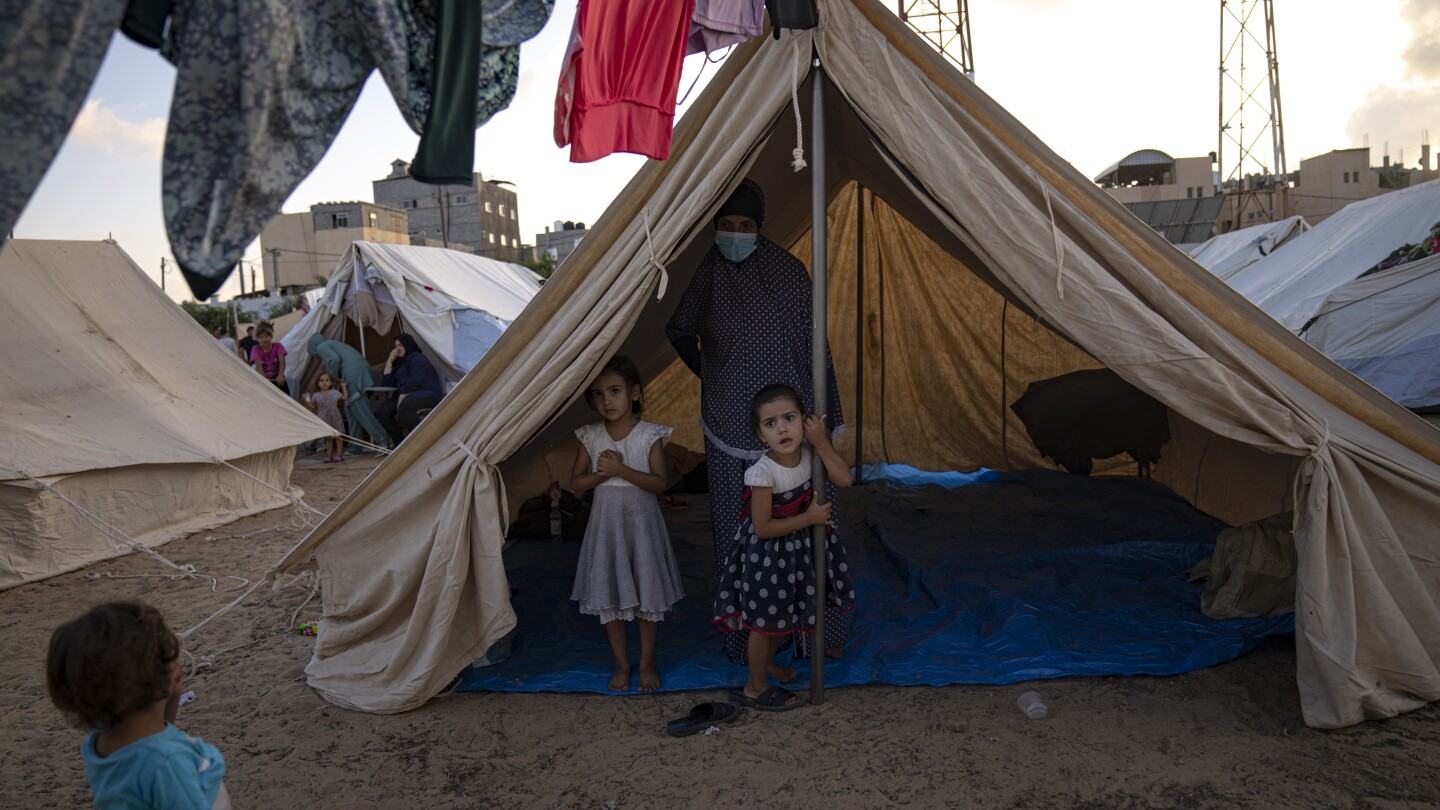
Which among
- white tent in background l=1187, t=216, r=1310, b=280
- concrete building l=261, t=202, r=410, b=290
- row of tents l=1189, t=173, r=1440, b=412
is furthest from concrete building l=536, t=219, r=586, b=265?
row of tents l=1189, t=173, r=1440, b=412

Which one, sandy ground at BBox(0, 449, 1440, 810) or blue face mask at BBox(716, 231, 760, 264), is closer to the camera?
sandy ground at BBox(0, 449, 1440, 810)

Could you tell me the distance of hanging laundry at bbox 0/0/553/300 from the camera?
1710 millimetres

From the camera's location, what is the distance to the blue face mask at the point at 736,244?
3502 millimetres

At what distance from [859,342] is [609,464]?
3.79 metres

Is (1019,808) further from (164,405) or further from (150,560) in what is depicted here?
(164,405)

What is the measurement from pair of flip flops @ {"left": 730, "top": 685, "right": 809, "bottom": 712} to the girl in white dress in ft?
1.12

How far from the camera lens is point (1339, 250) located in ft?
37.0

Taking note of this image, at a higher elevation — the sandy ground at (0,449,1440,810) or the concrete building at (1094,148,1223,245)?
the concrete building at (1094,148,1223,245)

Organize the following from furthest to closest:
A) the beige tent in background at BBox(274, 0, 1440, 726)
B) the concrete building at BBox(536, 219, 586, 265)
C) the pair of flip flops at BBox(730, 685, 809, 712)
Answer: the concrete building at BBox(536, 219, 586, 265)
the pair of flip flops at BBox(730, 685, 809, 712)
the beige tent in background at BBox(274, 0, 1440, 726)

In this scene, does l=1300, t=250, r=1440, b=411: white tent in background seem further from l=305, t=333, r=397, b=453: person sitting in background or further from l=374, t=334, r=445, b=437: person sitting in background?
l=305, t=333, r=397, b=453: person sitting in background

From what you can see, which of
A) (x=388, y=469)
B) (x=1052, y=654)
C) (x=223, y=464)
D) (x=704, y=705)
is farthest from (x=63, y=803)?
(x=223, y=464)

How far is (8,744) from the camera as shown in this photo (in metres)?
3.36

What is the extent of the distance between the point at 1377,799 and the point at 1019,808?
937mm

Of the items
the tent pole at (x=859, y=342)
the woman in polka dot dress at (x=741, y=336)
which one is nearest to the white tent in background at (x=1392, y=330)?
the tent pole at (x=859, y=342)
